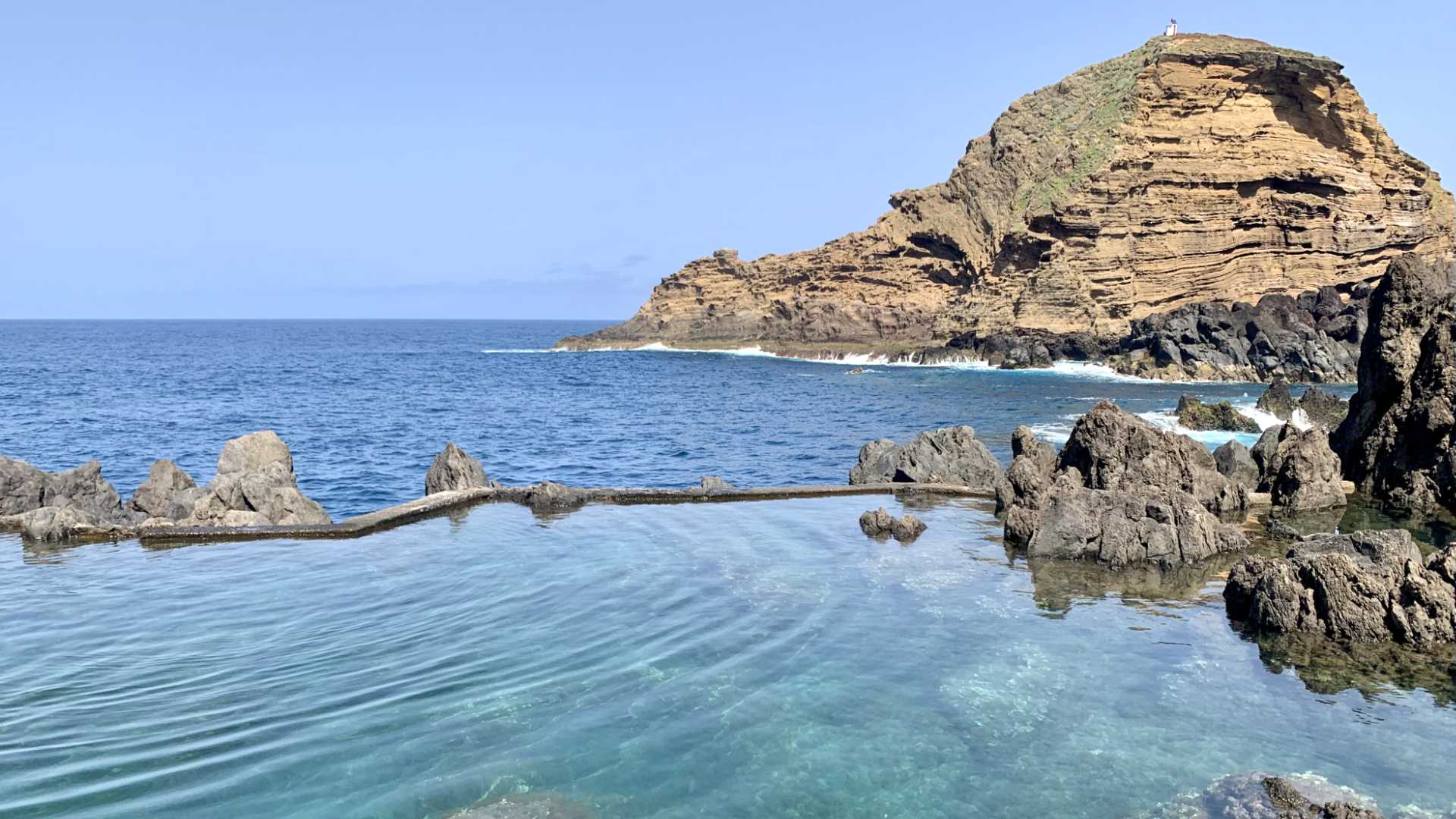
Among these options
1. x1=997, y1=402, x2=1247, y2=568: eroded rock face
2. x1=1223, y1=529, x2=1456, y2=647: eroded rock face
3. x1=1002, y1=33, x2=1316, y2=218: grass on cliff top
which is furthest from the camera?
x1=1002, y1=33, x2=1316, y2=218: grass on cliff top

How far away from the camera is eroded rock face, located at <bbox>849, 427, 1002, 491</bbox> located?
28.6m

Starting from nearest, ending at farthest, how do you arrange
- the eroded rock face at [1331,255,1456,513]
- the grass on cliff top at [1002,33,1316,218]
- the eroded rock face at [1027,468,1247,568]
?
the eroded rock face at [1027,468,1247,568] < the eroded rock face at [1331,255,1456,513] < the grass on cliff top at [1002,33,1316,218]

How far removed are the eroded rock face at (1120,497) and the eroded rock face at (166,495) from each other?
19.2 metres

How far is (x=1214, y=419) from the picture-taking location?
4606 centimetres

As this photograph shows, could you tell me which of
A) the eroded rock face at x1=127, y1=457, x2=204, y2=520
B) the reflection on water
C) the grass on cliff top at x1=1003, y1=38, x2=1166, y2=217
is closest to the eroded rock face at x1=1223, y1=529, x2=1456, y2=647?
the reflection on water

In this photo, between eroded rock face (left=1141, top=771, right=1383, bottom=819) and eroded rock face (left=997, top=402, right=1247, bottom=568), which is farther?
eroded rock face (left=997, top=402, right=1247, bottom=568)

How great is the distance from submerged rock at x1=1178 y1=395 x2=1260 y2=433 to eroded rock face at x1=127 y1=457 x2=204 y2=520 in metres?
39.7

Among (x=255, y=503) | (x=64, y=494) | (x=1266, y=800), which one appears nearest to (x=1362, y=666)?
(x=1266, y=800)

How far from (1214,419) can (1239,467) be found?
20.8 meters

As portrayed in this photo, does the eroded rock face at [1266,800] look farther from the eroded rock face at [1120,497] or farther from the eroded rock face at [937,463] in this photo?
the eroded rock face at [937,463]

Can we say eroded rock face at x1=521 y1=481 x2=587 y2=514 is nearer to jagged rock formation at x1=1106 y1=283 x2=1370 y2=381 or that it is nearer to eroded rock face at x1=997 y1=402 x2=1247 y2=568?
eroded rock face at x1=997 y1=402 x2=1247 y2=568

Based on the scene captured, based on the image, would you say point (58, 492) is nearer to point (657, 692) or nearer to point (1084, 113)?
point (657, 692)

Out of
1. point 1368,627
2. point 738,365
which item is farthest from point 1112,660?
point 738,365

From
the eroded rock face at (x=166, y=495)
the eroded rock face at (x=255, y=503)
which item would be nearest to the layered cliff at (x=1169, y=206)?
the eroded rock face at (x=255, y=503)
